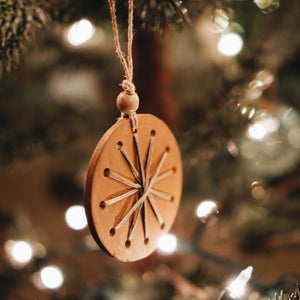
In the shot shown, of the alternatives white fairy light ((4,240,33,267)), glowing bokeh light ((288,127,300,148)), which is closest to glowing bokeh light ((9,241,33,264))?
white fairy light ((4,240,33,267))

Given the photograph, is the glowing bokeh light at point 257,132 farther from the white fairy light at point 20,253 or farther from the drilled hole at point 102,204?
the white fairy light at point 20,253

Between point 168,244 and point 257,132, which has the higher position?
point 257,132

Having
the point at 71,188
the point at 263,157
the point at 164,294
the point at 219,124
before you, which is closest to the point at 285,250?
the point at 263,157

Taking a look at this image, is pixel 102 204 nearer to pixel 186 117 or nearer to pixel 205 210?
pixel 205 210

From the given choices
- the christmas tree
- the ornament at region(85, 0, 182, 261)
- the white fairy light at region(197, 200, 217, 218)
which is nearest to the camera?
the ornament at region(85, 0, 182, 261)

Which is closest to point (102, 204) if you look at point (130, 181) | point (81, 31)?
point (130, 181)

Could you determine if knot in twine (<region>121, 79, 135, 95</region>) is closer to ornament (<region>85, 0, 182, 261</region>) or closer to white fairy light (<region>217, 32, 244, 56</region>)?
ornament (<region>85, 0, 182, 261</region>)

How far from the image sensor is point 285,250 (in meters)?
1.41

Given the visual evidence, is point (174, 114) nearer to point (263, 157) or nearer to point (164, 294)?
point (263, 157)

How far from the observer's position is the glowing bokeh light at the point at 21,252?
0.84m

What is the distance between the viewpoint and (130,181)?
412 millimetres

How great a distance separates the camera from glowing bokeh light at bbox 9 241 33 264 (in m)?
0.84

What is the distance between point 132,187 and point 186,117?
1.58ft

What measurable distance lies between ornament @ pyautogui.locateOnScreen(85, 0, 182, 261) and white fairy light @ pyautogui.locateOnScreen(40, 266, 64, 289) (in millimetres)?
473
